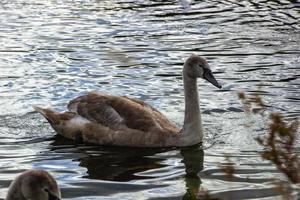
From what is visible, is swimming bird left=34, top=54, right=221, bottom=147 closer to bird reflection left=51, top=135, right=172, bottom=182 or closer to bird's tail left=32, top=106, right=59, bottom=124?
bird's tail left=32, top=106, right=59, bottom=124

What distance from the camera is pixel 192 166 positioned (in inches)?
462

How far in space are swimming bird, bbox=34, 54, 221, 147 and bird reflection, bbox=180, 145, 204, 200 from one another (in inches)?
6.6

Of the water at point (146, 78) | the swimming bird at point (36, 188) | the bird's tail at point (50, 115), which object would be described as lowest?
the water at point (146, 78)

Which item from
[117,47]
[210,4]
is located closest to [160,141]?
[117,47]

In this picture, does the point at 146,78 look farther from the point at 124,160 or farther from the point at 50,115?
the point at 124,160

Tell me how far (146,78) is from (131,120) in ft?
10.5

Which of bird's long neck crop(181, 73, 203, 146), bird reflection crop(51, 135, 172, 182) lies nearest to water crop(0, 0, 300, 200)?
bird reflection crop(51, 135, 172, 182)

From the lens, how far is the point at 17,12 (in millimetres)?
21672

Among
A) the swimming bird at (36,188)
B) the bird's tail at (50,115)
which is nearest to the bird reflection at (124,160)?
the bird's tail at (50,115)

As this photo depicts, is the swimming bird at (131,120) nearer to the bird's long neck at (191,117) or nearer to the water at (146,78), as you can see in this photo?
the bird's long neck at (191,117)

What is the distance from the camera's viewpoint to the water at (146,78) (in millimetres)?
11117

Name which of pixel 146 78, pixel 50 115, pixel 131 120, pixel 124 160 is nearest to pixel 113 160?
pixel 124 160

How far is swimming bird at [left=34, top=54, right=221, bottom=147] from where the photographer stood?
41.3ft

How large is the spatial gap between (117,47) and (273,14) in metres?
4.67
